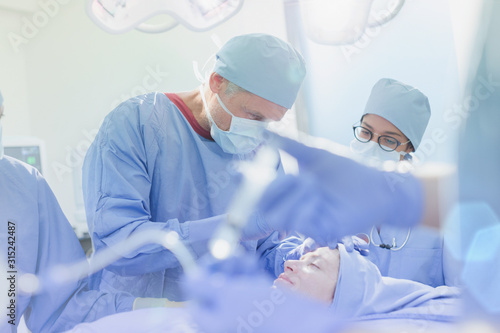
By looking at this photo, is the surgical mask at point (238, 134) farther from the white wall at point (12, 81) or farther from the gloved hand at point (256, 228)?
the white wall at point (12, 81)

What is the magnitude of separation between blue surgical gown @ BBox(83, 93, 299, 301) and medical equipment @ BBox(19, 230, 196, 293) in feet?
0.06

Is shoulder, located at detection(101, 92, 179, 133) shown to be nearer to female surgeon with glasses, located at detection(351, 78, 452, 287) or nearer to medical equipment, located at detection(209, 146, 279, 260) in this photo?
medical equipment, located at detection(209, 146, 279, 260)

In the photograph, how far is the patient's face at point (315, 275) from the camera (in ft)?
4.79

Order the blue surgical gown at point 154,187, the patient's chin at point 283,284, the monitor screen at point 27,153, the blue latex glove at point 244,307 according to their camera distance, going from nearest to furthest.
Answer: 1. the blue latex glove at point 244,307
2. the blue surgical gown at point 154,187
3. the patient's chin at point 283,284
4. the monitor screen at point 27,153

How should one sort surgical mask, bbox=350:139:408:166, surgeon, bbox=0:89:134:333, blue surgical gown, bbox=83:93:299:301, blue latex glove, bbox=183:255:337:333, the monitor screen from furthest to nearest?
the monitor screen < surgical mask, bbox=350:139:408:166 < blue surgical gown, bbox=83:93:299:301 < surgeon, bbox=0:89:134:333 < blue latex glove, bbox=183:255:337:333

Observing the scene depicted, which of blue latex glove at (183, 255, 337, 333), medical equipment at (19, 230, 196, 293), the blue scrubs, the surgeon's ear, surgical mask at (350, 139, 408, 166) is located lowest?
the blue scrubs

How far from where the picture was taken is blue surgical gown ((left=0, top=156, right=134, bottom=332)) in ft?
4.02

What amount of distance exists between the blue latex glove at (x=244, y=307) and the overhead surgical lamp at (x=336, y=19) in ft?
3.66

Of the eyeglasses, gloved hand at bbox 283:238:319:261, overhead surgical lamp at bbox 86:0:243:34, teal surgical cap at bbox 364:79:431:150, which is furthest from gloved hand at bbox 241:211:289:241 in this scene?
teal surgical cap at bbox 364:79:431:150

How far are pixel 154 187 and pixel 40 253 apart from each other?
1.40 ft

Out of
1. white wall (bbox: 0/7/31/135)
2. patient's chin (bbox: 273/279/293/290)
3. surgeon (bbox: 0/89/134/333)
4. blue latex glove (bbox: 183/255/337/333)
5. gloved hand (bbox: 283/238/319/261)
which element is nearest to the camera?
blue latex glove (bbox: 183/255/337/333)

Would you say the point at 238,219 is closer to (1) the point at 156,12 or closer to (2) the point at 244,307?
(2) the point at 244,307

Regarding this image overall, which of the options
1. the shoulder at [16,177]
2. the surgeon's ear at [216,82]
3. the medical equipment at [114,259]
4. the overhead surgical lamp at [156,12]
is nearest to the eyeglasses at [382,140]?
the surgeon's ear at [216,82]

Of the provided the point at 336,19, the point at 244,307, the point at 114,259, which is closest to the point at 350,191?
the point at 244,307
